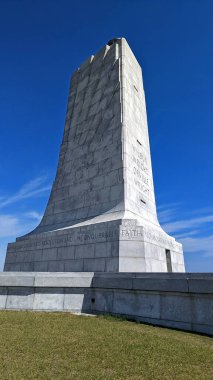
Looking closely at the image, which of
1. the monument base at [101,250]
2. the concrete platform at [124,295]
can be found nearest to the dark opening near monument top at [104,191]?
the monument base at [101,250]

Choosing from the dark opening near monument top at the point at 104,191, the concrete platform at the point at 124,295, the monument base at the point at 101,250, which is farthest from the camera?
the dark opening near monument top at the point at 104,191

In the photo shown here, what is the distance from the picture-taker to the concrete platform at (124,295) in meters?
6.76

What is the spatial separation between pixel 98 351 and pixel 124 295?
3.36m

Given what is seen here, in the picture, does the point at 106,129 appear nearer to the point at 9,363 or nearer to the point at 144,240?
the point at 144,240

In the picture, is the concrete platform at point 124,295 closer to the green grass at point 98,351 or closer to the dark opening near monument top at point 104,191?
the green grass at point 98,351

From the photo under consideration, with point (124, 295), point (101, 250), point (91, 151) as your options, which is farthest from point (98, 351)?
point (91, 151)

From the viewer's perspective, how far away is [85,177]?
14.8m

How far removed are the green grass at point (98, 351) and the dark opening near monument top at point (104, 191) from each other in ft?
13.2

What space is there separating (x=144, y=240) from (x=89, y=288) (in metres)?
2.88

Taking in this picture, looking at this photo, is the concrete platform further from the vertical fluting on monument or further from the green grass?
the vertical fluting on monument

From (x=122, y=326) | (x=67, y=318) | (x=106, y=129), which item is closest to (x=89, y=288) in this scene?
(x=67, y=318)

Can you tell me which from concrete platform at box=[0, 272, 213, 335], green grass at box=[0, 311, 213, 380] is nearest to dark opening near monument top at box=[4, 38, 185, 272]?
concrete platform at box=[0, 272, 213, 335]

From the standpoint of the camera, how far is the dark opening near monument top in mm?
10945

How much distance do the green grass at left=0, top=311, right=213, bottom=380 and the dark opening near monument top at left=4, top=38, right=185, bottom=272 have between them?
4.03 metres
